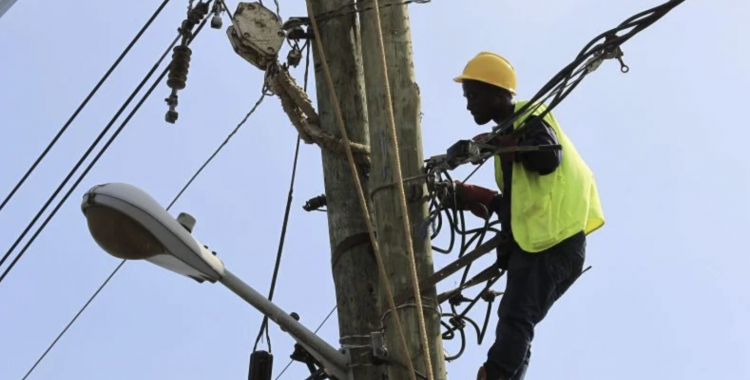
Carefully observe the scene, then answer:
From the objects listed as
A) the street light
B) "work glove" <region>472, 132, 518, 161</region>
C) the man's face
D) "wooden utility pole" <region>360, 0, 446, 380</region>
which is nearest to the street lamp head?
the street light

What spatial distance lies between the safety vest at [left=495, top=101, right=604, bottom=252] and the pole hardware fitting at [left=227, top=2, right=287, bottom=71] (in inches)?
51.4

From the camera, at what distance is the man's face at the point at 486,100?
5965 millimetres

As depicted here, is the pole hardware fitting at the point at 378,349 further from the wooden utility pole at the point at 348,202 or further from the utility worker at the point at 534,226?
the utility worker at the point at 534,226

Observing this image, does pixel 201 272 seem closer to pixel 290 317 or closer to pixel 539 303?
pixel 290 317

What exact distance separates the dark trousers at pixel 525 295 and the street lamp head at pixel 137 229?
1.21 meters

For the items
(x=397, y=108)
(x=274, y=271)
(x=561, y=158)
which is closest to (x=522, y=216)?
(x=561, y=158)

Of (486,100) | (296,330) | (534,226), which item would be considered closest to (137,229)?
(296,330)

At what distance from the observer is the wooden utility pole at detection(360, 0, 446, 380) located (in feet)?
16.8

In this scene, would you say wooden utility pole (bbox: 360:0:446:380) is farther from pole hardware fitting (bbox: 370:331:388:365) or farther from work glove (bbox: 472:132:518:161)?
work glove (bbox: 472:132:518:161)

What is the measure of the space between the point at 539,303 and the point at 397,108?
1063 mm

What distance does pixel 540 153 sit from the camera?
543cm

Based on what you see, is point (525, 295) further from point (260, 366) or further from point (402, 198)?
point (260, 366)

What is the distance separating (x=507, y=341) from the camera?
5047mm

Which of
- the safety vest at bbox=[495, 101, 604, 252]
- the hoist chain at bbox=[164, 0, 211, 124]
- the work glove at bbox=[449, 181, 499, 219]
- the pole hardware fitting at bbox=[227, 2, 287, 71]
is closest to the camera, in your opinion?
the safety vest at bbox=[495, 101, 604, 252]
